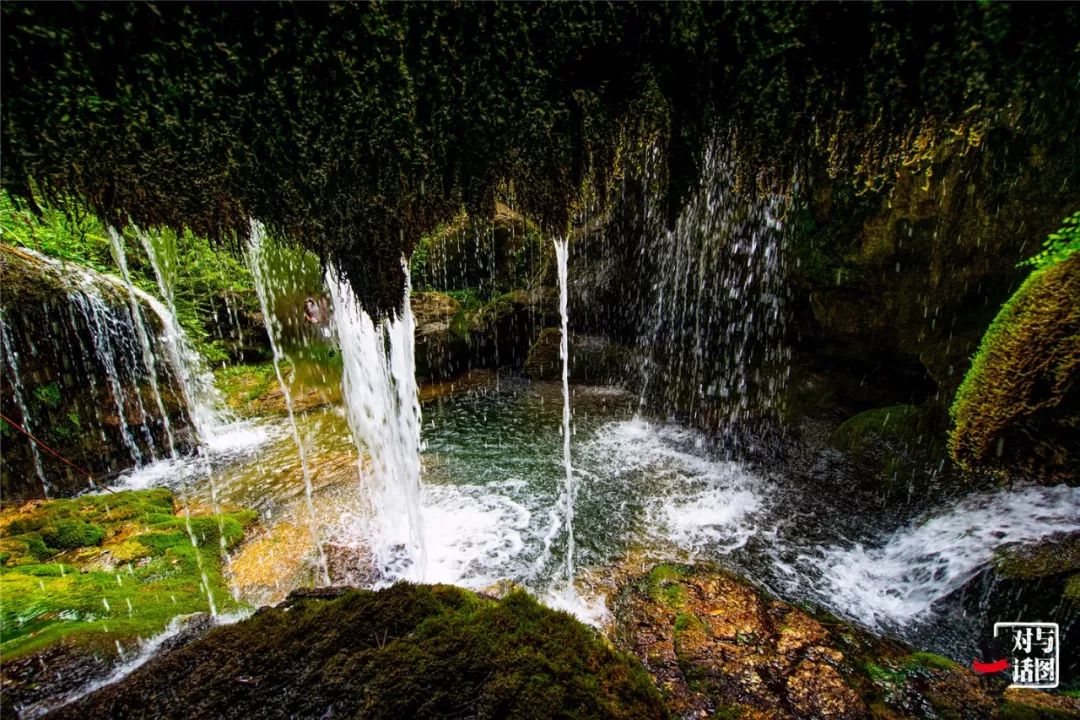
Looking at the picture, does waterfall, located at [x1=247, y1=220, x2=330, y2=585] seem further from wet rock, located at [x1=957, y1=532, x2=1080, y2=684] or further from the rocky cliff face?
wet rock, located at [x1=957, y1=532, x2=1080, y2=684]

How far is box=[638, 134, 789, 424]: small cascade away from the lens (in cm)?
670

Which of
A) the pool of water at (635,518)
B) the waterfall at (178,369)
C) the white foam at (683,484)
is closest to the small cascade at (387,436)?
the pool of water at (635,518)

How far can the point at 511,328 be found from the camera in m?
12.7

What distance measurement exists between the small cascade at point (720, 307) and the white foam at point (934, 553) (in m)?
2.71

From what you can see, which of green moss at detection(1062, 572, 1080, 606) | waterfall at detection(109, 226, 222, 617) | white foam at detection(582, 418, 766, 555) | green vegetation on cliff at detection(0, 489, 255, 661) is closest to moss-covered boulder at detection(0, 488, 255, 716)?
green vegetation on cliff at detection(0, 489, 255, 661)

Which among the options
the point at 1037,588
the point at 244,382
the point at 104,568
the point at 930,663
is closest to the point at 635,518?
the point at 930,663

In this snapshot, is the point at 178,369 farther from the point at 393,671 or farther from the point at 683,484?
the point at 683,484

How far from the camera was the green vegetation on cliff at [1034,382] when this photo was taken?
8.79 ft

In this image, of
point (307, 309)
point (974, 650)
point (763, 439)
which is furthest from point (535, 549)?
point (307, 309)

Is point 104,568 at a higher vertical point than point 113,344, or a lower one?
lower

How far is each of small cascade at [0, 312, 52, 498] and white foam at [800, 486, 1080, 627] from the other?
1003cm

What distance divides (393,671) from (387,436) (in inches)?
214

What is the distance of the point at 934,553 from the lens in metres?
4.14

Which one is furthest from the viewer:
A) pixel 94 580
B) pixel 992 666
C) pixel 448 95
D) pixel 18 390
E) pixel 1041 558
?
pixel 18 390
